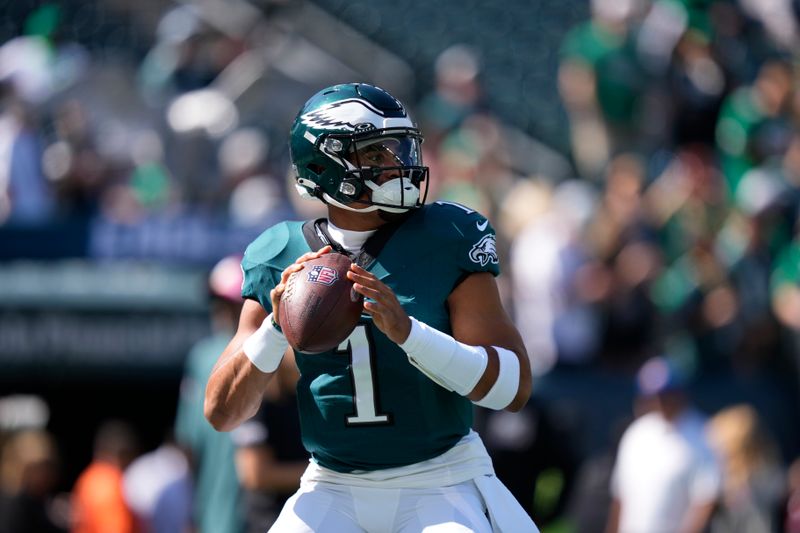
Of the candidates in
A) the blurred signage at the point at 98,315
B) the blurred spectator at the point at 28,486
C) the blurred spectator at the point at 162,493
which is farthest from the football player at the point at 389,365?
the blurred signage at the point at 98,315

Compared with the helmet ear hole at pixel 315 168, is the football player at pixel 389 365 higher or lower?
lower

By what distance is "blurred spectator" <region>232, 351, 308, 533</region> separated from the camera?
557cm

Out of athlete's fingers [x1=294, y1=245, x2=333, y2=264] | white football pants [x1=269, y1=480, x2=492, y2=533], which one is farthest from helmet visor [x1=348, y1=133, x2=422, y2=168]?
white football pants [x1=269, y1=480, x2=492, y2=533]

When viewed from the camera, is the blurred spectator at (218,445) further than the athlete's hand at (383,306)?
Yes

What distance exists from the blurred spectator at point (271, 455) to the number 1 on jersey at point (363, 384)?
1784mm

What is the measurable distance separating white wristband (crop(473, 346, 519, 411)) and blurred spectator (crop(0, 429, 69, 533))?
4685 mm

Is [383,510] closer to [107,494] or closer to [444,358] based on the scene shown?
[444,358]

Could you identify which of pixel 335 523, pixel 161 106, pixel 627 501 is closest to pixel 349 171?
pixel 335 523

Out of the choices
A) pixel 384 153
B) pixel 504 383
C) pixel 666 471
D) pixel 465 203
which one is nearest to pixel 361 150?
pixel 384 153

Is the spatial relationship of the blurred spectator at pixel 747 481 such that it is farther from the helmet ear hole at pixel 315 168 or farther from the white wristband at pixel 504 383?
the helmet ear hole at pixel 315 168

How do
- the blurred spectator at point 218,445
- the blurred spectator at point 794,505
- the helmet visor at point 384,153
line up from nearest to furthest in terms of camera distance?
the helmet visor at point 384,153 < the blurred spectator at point 218,445 < the blurred spectator at point 794,505

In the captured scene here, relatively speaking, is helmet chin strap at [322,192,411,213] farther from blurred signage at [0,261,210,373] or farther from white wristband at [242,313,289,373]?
blurred signage at [0,261,210,373]

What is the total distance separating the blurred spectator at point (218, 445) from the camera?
5.68 m

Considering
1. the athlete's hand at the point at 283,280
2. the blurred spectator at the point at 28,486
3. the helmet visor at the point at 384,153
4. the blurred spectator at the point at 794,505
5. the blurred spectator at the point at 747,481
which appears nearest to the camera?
the athlete's hand at the point at 283,280
